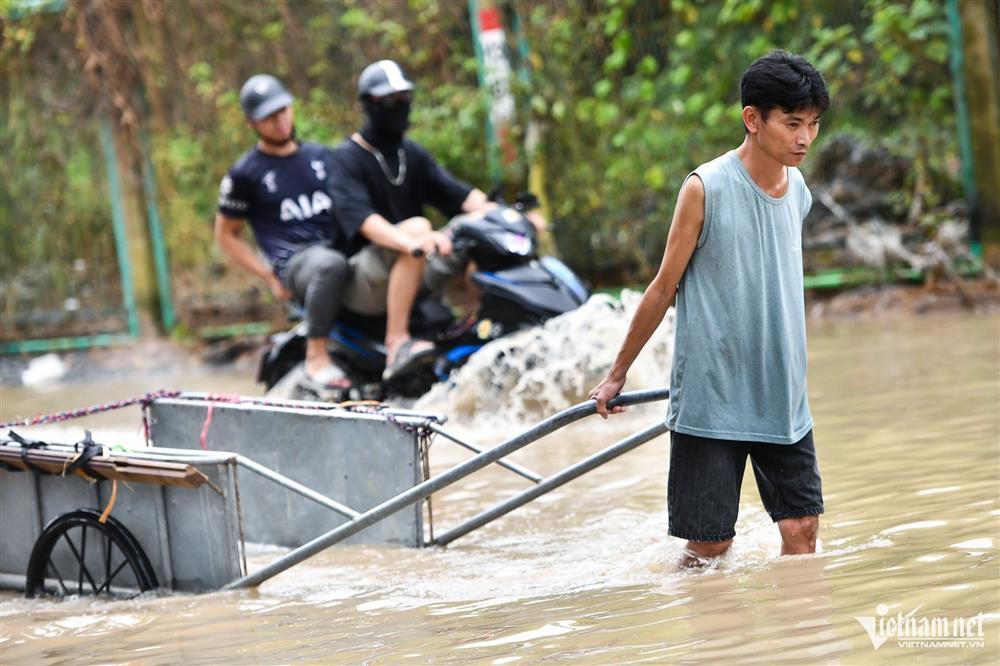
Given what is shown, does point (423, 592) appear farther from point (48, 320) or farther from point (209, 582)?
point (48, 320)

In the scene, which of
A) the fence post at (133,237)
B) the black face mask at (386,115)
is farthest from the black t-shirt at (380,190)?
the fence post at (133,237)

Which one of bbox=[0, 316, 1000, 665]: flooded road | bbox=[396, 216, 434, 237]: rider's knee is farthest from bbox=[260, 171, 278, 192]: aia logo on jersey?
bbox=[0, 316, 1000, 665]: flooded road

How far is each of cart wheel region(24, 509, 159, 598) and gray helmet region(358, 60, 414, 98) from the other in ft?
10.6

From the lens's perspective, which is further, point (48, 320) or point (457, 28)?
point (48, 320)

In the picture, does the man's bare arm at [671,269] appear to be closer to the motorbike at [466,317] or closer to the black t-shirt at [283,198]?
the motorbike at [466,317]

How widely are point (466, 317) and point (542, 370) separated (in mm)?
590

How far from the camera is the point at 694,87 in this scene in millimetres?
10367

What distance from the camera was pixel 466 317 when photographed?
7027 millimetres

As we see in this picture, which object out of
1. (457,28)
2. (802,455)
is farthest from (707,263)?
(457,28)

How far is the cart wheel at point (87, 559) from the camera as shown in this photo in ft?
14.0

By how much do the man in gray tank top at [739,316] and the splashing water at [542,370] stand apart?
9.73ft

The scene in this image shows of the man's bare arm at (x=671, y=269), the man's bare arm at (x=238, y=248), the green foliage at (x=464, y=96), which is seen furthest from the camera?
the green foliage at (x=464, y=96)

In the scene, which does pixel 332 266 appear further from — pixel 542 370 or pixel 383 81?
pixel 542 370

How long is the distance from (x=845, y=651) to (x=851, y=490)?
1.86 metres
